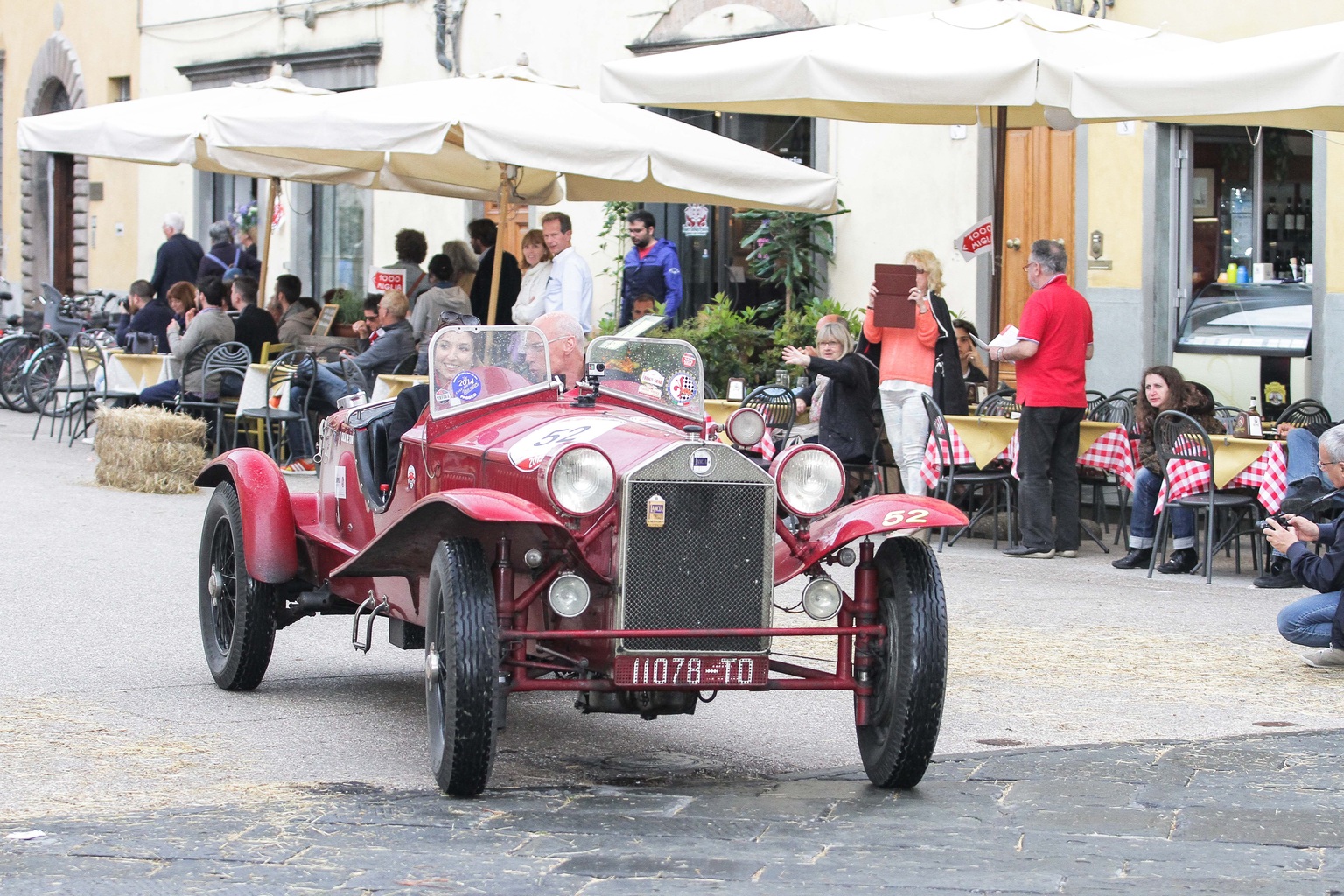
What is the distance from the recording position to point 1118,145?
13719 millimetres

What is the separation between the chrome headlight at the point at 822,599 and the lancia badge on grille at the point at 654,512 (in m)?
0.52

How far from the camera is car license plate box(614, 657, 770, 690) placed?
5.19 metres

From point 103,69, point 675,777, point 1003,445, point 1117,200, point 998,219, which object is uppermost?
point 103,69

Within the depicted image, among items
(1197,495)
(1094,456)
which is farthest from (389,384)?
(1197,495)

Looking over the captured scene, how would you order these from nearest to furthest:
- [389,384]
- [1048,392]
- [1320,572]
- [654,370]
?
1. [654,370]
2. [1320,572]
3. [1048,392]
4. [389,384]

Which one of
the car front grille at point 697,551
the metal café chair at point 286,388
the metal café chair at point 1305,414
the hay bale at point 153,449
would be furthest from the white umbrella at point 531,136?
the car front grille at point 697,551

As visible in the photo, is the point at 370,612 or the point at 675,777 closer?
the point at 675,777

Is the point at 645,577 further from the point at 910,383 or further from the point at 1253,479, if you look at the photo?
the point at 910,383

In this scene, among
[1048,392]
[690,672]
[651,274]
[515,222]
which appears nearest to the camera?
[690,672]

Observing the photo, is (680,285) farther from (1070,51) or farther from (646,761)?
(646,761)

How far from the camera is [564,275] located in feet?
43.2

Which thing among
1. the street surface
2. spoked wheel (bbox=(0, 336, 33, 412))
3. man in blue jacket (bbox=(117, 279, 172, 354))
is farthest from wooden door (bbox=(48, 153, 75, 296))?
the street surface

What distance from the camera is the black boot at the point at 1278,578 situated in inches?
→ 380

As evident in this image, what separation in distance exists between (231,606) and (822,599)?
275 cm
